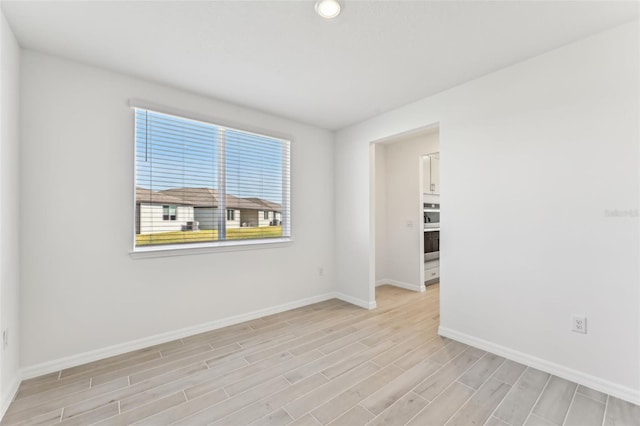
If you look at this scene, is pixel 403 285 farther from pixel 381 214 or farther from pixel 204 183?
pixel 204 183

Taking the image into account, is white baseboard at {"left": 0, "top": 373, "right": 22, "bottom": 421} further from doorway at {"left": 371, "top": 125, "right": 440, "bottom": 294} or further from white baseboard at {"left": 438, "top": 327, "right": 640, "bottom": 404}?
doorway at {"left": 371, "top": 125, "right": 440, "bottom": 294}

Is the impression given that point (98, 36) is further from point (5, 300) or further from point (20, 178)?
point (5, 300)

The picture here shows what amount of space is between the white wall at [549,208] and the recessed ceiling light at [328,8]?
165cm

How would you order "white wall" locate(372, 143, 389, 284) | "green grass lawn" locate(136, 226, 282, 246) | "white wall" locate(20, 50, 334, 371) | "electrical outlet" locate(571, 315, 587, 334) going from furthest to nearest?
Answer: "white wall" locate(372, 143, 389, 284)
"green grass lawn" locate(136, 226, 282, 246)
"white wall" locate(20, 50, 334, 371)
"electrical outlet" locate(571, 315, 587, 334)

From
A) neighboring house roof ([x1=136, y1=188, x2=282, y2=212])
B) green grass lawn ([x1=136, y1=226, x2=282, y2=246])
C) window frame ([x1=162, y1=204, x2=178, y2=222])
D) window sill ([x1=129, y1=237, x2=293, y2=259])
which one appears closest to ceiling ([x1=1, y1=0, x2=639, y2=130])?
neighboring house roof ([x1=136, y1=188, x2=282, y2=212])

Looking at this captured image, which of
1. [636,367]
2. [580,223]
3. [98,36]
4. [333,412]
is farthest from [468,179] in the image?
[98,36]

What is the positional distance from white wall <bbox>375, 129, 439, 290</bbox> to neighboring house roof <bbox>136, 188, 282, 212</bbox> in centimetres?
233

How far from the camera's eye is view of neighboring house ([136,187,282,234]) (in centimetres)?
272

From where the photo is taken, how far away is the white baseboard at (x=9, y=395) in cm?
175

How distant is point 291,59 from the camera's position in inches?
92.1

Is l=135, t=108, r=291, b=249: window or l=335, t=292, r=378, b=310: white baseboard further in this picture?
l=335, t=292, r=378, b=310: white baseboard

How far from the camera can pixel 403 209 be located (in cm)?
482

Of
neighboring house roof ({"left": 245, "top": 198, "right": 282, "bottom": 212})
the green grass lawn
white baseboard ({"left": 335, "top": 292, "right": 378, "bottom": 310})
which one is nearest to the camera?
the green grass lawn

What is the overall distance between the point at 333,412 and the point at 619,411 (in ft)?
5.98
